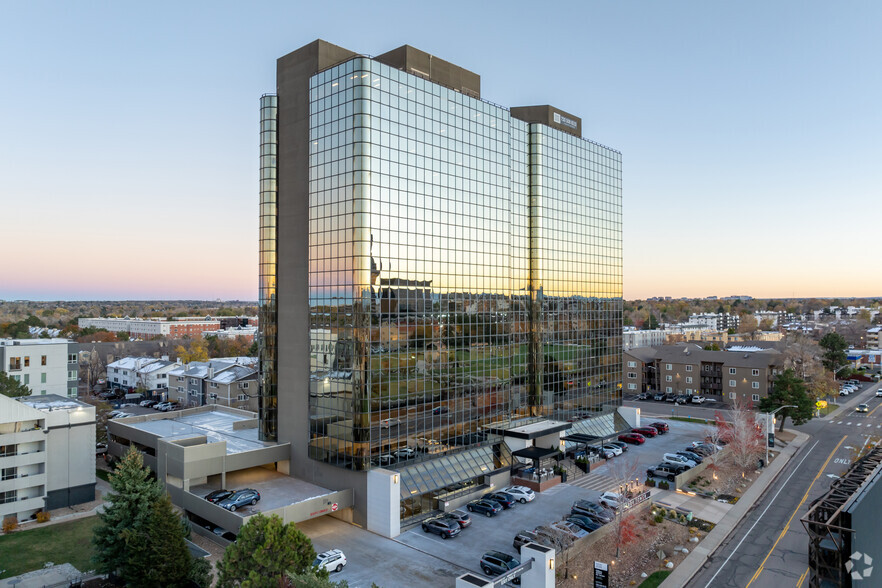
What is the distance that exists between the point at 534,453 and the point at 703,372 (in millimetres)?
63577

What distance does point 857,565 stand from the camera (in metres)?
21.2

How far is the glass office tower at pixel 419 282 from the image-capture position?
4200 centimetres

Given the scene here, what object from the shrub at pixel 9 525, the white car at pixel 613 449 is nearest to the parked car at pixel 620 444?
the white car at pixel 613 449

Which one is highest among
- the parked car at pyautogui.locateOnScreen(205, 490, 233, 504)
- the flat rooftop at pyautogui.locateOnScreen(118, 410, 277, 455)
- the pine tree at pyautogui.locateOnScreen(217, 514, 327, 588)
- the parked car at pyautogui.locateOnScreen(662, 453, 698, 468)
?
the pine tree at pyautogui.locateOnScreen(217, 514, 327, 588)

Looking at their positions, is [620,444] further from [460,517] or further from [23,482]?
[23,482]

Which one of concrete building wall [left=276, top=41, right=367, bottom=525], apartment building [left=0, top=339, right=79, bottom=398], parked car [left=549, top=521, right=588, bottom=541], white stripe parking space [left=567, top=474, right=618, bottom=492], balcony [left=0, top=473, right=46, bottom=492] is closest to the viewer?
parked car [left=549, top=521, right=588, bottom=541]

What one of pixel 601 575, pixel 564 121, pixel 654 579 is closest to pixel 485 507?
pixel 654 579

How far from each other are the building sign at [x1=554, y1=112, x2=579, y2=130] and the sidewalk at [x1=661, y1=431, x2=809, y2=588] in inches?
1834

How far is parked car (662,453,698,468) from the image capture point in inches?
2102

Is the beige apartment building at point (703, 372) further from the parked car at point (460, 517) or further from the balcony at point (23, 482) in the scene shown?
the balcony at point (23, 482)

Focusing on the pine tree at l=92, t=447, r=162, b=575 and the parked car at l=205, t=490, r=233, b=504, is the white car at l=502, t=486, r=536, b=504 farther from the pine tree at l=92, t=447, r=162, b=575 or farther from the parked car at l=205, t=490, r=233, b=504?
the pine tree at l=92, t=447, r=162, b=575

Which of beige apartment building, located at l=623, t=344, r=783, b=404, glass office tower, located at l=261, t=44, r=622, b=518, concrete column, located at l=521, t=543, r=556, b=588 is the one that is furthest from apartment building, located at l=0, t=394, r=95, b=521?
beige apartment building, located at l=623, t=344, r=783, b=404

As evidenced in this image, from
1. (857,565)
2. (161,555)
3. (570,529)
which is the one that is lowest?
(570,529)

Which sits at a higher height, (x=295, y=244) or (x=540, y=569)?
(x=295, y=244)
